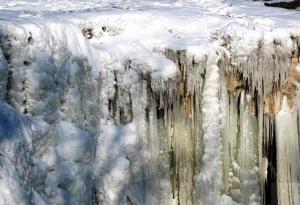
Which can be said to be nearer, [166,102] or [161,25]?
[166,102]

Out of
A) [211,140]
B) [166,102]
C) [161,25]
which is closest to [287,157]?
[211,140]

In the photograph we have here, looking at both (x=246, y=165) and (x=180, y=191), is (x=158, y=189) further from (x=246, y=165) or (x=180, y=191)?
(x=246, y=165)

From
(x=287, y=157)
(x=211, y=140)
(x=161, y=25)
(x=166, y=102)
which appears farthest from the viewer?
(x=161, y=25)

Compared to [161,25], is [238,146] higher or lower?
lower

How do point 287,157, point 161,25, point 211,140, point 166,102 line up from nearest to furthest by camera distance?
1. point 166,102
2. point 211,140
3. point 287,157
4. point 161,25

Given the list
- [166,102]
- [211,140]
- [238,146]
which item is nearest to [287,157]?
[238,146]

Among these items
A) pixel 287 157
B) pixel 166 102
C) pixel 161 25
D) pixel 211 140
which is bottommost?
pixel 287 157

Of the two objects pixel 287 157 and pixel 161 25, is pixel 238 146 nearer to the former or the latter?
pixel 287 157

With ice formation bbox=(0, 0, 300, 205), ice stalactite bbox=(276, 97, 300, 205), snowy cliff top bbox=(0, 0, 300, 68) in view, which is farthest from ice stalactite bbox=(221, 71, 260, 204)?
snowy cliff top bbox=(0, 0, 300, 68)

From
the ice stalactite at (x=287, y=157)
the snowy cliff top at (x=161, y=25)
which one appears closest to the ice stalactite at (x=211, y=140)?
the snowy cliff top at (x=161, y=25)

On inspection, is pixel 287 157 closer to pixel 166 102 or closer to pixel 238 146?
pixel 238 146

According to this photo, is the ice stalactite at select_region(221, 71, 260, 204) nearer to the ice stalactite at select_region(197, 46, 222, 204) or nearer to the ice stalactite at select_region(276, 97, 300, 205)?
the ice stalactite at select_region(197, 46, 222, 204)
